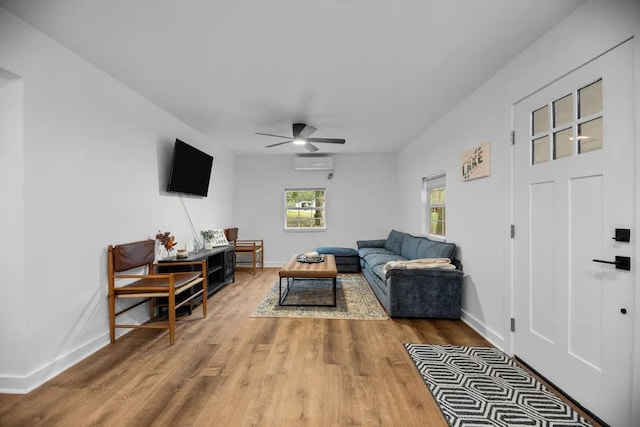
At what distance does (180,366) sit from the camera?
216 cm

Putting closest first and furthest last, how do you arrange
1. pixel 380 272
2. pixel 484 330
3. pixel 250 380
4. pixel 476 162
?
pixel 250 380
pixel 484 330
pixel 476 162
pixel 380 272

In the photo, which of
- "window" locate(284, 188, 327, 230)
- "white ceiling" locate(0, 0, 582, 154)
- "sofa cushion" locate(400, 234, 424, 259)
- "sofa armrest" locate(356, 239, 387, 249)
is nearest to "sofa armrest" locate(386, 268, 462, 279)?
"sofa cushion" locate(400, 234, 424, 259)

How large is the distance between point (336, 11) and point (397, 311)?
2.96 metres

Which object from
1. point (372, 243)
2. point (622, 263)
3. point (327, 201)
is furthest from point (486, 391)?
point (327, 201)

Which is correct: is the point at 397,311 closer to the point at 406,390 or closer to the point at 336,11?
→ the point at 406,390

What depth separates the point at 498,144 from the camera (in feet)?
8.21

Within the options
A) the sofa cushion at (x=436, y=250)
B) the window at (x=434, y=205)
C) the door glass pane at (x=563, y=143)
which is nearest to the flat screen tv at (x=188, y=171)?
the sofa cushion at (x=436, y=250)

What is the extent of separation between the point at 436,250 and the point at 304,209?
358cm

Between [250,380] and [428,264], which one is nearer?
[250,380]

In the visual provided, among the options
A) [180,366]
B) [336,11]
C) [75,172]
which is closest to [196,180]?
[75,172]

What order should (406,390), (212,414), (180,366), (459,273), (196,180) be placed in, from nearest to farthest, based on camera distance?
(212,414), (406,390), (180,366), (459,273), (196,180)

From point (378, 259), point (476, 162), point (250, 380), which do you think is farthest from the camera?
point (378, 259)

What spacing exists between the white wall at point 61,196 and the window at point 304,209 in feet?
11.8

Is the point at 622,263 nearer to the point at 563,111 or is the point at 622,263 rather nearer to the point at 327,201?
the point at 563,111
